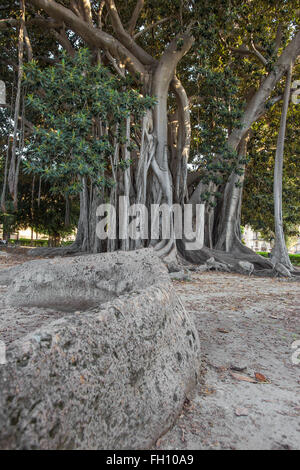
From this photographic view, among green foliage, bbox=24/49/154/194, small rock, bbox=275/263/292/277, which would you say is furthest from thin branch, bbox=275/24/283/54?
small rock, bbox=275/263/292/277

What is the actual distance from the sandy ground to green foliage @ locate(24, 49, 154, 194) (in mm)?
2302

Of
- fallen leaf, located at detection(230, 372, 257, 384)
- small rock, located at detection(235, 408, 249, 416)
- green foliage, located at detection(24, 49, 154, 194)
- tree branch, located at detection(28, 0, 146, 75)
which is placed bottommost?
fallen leaf, located at detection(230, 372, 257, 384)

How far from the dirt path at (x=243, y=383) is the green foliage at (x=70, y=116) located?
288 cm

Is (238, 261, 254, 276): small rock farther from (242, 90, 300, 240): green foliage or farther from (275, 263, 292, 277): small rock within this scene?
(242, 90, 300, 240): green foliage

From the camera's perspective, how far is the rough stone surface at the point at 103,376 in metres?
0.92

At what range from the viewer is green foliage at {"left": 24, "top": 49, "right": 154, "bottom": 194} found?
5188mm

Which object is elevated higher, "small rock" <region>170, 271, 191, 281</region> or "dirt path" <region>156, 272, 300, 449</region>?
"small rock" <region>170, 271, 191, 281</region>

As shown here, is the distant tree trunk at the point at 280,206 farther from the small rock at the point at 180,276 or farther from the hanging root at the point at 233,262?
the small rock at the point at 180,276

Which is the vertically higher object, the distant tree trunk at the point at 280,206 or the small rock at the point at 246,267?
the distant tree trunk at the point at 280,206

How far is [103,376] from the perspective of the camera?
45.2 inches

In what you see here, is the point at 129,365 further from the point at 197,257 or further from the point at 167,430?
the point at 197,257

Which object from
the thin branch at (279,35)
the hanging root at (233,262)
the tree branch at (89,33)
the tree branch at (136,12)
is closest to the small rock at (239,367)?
the hanging root at (233,262)

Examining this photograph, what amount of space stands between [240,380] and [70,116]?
496 cm

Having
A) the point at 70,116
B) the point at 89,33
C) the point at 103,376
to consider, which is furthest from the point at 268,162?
the point at 103,376
